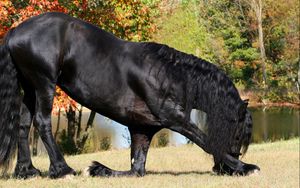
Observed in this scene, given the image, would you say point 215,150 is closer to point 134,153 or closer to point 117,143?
point 134,153

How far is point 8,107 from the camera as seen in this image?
604 cm

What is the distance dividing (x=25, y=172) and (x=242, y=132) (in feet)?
8.25

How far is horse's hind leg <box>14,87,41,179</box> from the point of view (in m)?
6.17

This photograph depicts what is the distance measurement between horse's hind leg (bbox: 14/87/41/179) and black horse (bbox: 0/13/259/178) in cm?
2

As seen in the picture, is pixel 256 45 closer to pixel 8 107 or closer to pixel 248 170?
pixel 248 170

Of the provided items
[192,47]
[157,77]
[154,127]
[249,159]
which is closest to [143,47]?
[157,77]

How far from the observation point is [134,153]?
6371 mm

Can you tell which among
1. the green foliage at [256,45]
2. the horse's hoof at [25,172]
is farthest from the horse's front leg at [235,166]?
the green foliage at [256,45]

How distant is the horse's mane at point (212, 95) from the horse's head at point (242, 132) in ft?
0.13

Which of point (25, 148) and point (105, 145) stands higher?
point (25, 148)

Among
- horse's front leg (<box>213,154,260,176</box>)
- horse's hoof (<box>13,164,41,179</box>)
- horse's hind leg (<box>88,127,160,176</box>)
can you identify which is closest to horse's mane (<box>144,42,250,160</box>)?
horse's front leg (<box>213,154,260,176</box>)

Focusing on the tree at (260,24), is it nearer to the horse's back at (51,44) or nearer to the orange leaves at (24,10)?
the orange leaves at (24,10)

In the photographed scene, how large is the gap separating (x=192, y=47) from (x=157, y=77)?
73.0ft

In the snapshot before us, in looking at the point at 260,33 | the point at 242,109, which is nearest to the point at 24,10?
the point at 242,109
